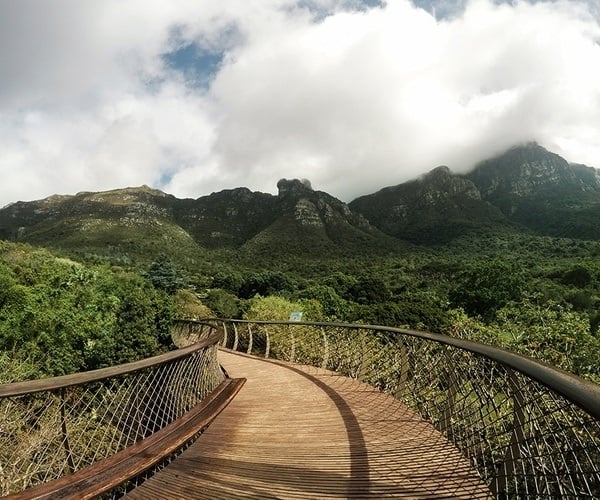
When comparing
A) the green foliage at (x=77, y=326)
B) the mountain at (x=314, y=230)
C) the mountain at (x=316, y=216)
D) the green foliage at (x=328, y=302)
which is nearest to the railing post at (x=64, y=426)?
the green foliage at (x=77, y=326)

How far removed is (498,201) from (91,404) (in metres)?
134

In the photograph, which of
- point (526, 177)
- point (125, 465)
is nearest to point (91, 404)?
point (125, 465)

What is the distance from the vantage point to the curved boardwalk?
239 centimetres

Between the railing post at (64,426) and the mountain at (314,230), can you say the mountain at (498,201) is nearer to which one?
the mountain at (314,230)

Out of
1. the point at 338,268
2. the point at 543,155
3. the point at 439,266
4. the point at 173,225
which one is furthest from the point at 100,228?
the point at 543,155

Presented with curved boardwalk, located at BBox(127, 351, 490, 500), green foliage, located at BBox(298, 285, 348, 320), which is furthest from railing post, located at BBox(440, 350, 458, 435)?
green foliage, located at BBox(298, 285, 348, 320)

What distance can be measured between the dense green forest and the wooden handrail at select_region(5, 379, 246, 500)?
6.23 m

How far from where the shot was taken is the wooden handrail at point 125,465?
2271mm

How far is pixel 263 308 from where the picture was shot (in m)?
18.3

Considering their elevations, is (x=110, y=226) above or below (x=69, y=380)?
above

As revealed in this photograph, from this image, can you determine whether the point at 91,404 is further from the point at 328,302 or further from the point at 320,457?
the point at 328,302

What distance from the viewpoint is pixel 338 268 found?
74.3 meters

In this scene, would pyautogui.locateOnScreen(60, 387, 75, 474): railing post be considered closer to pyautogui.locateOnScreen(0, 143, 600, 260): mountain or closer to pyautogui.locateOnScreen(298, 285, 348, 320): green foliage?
pyautogui.locateOnScreen(298, 285, 348, 320): green foliage

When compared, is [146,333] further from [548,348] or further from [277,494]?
[277,494]
